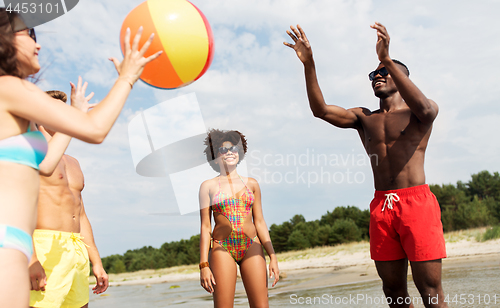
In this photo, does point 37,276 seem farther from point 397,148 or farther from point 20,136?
point 397,148

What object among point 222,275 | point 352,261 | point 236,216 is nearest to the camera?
point 222,275

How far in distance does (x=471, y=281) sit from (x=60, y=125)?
9254 millimetres

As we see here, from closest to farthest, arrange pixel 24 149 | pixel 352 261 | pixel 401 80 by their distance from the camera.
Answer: pixel 24 149, pixel 401 80, pixel 352 261

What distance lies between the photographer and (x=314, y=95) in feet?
13.7

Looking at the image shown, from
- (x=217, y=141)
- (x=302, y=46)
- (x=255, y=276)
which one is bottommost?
(x=255, y=276)

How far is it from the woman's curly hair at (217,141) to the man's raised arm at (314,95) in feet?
3.98

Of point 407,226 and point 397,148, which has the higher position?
point 397,148

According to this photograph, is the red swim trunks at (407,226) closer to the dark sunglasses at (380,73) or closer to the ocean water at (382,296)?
the dark sunglasses at (380,73)

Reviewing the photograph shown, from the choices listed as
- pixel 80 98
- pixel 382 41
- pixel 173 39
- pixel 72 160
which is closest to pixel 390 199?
pixel 382 41

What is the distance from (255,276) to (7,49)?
3235 millimetres

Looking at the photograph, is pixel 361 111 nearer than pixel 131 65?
No

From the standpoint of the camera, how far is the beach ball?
2756mm

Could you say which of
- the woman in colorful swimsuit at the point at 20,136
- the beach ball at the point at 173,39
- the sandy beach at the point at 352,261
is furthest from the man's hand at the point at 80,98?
the sandy beach at the point at 352,261

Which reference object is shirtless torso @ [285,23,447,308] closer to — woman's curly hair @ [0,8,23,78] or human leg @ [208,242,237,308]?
human leg @ [208,242,237,308]
